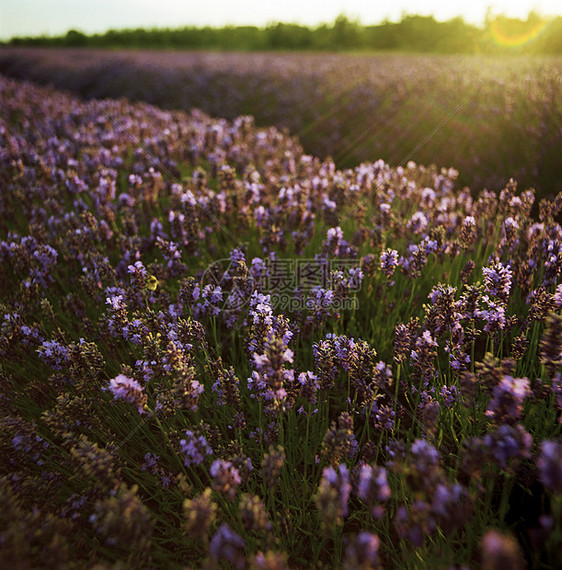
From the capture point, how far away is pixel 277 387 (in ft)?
4.66

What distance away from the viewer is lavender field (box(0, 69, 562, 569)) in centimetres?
123

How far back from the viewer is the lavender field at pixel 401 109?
6094 mm

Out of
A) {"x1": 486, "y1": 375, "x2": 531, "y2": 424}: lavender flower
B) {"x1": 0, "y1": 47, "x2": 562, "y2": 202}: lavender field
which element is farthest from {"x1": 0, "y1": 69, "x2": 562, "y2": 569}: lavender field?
{"x1": 0, "y1": 47, "x2": 562, "y2": 202}: lavender field

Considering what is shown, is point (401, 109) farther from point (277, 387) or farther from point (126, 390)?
point (126, 390)

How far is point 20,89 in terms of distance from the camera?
920 cm

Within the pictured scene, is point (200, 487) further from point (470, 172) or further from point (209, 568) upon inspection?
point (470, 172)

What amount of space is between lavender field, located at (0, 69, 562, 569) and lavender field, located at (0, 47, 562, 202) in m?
2.39

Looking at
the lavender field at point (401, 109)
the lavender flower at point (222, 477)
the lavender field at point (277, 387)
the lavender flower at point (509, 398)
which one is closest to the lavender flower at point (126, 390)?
the lavender field at point (277, 387)

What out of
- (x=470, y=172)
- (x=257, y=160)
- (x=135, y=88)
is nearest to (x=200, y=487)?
(x=257, y=160)

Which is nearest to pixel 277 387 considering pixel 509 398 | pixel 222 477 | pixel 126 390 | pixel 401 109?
pixel 222 477

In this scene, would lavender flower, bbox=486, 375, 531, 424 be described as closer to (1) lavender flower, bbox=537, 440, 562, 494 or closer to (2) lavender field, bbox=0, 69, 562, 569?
(2) lavender field, bbox=0, 69, 562, 569

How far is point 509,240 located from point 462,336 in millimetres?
939

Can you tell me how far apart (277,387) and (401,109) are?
8.30 m

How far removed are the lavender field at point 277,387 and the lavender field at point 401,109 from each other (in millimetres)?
2388
